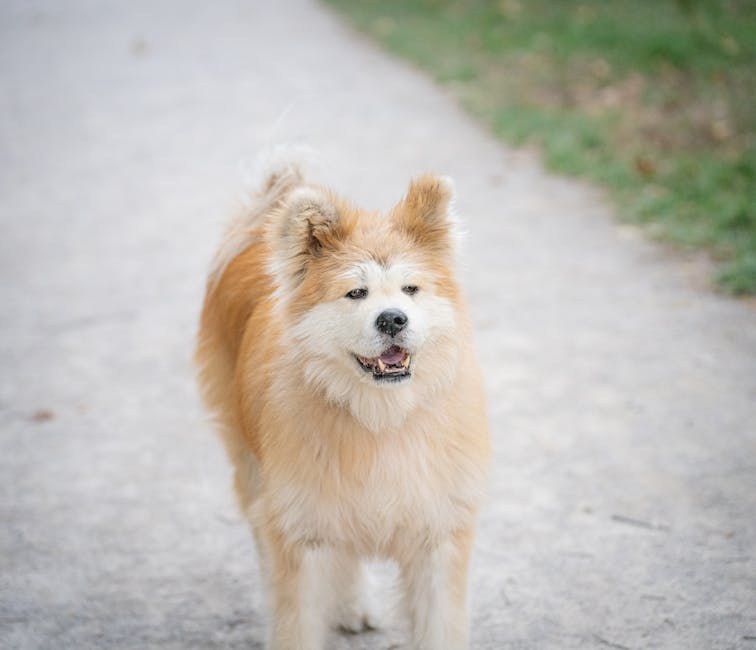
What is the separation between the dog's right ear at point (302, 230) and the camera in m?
3.08

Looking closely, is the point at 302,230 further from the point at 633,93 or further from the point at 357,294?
the point at 633,93

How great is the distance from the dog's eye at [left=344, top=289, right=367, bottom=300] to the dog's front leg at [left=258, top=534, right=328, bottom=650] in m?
0.87

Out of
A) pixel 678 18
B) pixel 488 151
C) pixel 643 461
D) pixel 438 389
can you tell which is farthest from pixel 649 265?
pixel 678 18

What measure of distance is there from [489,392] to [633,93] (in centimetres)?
601

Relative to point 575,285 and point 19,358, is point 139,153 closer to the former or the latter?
point 19,358

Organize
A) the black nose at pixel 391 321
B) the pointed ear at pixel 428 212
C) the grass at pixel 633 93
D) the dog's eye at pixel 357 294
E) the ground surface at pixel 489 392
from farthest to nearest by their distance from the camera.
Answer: the grass at pixel 633 93 → the ground surface at pixel 489 392 → the pointed ear at pixel 428 212 → the dog's eye at pixel 357 294 → the black nose at pixel 391 321

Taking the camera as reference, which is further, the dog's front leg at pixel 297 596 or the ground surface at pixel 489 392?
the ground surface at pixel 489 392

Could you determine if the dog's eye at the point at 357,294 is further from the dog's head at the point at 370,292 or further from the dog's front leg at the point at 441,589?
the dog's front leg at the point at 441,589

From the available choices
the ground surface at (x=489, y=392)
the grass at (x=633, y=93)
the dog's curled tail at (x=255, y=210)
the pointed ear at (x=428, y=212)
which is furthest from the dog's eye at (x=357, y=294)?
the grass at (x=633, y=93)

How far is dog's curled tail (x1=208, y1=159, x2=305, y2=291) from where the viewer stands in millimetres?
3838

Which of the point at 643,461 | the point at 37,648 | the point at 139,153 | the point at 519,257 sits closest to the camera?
the point at 37,648

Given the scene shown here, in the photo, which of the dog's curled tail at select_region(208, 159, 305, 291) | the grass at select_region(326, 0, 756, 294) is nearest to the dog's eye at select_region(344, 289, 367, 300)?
the dog's curled tail at select_region(208, 159, 305, 291)

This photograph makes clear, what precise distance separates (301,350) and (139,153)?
8.12 meters

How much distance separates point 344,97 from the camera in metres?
11.9
